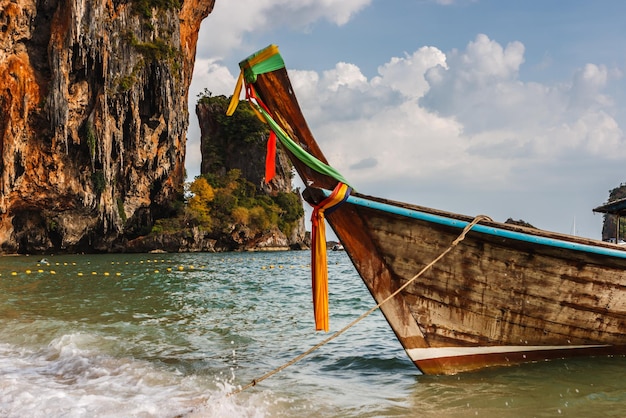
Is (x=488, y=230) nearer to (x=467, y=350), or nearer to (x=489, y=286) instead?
(x=489, y=286)

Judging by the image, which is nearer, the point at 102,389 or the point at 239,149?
the point at 102,389

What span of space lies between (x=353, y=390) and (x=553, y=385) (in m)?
1.83

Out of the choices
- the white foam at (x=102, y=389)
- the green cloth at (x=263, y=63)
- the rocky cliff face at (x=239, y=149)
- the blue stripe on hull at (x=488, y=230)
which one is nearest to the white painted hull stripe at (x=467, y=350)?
the blue stripe on hull at (x=488, y=230)

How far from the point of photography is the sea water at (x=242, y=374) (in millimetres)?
4441

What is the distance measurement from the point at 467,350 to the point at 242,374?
7.67 ft

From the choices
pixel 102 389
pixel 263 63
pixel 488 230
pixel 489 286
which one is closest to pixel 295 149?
pixel 263 63

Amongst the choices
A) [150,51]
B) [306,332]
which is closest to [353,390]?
[306,332]

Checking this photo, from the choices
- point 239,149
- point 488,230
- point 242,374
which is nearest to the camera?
point 488,230

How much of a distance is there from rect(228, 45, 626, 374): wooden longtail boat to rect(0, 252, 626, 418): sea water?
336 millimetres

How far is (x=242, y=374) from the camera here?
575 centimetres

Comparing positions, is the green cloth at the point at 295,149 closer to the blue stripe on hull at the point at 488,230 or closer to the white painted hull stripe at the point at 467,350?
the blue stripe on hull at the point at 488,230

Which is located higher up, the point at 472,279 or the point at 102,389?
the point at 472,279

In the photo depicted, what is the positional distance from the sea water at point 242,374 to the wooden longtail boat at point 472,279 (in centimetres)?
34

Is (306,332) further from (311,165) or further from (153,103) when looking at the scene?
(153,103)
